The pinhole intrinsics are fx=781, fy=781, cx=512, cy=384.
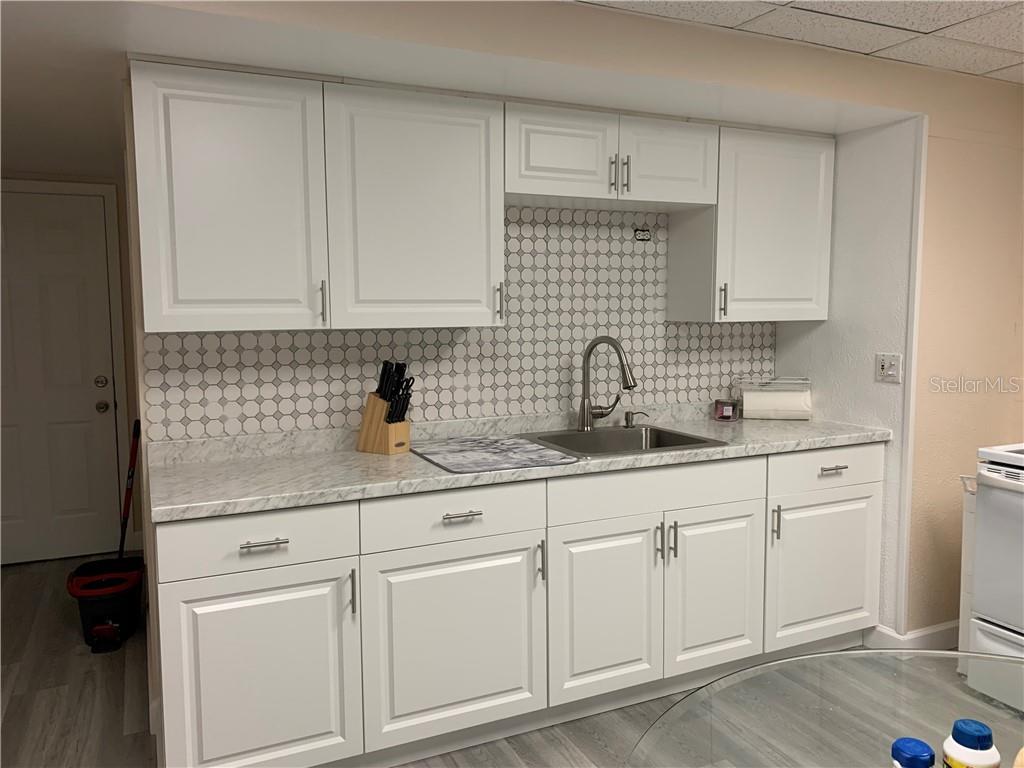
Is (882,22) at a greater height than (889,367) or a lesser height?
greater

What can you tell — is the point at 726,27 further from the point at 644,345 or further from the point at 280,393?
the point at 280,393

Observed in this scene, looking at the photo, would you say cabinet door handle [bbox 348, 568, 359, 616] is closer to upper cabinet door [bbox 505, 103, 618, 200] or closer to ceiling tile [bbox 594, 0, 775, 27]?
upper cabinet door [bbox 505, 103, 618, 200]

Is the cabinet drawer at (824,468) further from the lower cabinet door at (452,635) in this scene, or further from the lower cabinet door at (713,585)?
the lower cabinet door at (452,635)

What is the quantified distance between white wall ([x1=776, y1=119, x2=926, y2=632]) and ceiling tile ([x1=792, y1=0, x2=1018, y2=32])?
0.62 metres

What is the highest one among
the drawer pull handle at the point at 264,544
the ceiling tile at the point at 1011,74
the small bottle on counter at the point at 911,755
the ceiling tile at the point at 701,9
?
the ceiling tile at the point at 1011,74

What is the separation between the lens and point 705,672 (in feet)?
9.71

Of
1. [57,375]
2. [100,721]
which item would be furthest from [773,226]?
[57,375]

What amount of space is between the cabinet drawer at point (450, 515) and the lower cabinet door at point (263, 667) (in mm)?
131

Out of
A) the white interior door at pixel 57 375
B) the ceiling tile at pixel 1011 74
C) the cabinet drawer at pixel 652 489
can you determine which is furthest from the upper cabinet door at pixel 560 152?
the white interior door at pixel 57 375

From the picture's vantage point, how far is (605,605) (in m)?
2.65

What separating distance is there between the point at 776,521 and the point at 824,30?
5.63 ft

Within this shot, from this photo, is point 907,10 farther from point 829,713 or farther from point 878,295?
point 829,713

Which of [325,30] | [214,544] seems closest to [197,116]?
[325,30]

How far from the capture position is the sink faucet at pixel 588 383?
3.02 meters
